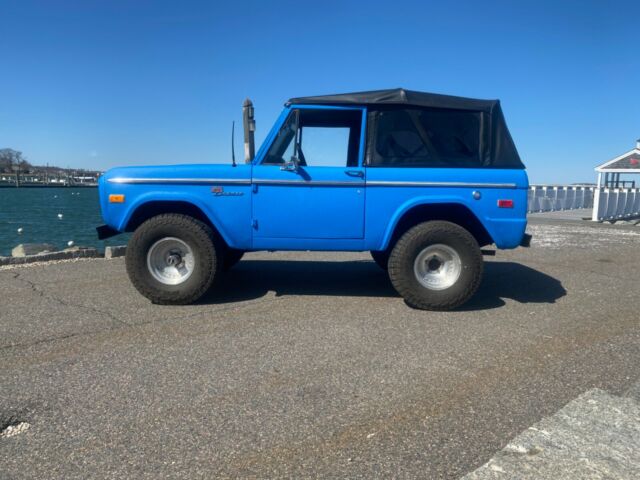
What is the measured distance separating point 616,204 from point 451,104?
20058mm

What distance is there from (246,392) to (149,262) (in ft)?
8.36

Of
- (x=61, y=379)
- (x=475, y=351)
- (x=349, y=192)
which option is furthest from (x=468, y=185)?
(x=61, y=379)

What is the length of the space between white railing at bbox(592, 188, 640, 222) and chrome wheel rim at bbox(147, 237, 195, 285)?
19.1 metres

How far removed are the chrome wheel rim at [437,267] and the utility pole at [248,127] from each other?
7.04ft

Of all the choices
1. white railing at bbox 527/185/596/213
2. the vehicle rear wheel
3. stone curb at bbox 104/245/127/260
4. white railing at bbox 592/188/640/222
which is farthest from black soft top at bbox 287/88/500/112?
white railing at bbox 527/185/596/213

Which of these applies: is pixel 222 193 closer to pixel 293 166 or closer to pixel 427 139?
pixel 293 166

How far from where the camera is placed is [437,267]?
509 cm

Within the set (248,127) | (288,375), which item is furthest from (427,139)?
(288,375)

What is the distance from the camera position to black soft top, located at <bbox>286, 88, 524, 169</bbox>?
16.3ft

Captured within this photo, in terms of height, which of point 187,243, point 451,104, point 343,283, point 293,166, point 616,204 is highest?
point 451,104

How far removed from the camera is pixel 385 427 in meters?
2.57

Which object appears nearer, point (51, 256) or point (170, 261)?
point (170, 261)

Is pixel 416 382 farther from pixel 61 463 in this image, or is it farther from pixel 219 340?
pixel 61 463

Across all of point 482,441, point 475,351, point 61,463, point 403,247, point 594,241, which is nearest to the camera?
point 61,463
